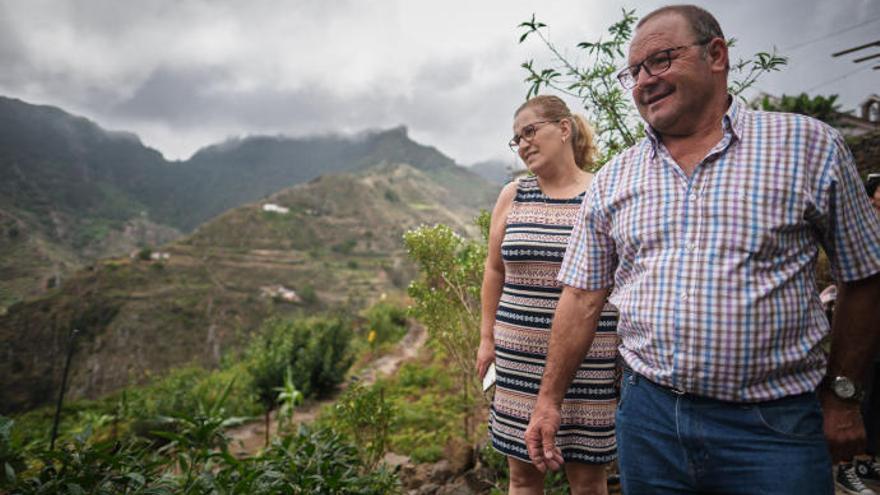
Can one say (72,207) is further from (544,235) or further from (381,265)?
(544,235)

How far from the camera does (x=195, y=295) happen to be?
38.3 metres

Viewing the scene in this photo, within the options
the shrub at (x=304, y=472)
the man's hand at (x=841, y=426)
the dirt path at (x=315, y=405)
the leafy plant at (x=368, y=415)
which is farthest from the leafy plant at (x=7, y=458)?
the man's hand at (x=841, y=426)

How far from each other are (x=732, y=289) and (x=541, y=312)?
0.70 metres

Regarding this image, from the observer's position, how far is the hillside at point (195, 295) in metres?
29.7

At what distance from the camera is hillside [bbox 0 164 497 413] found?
2969 cm

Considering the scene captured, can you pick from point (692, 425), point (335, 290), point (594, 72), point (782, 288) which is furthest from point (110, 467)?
point (335, 290)

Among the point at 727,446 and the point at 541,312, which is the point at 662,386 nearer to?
the point at 727,446

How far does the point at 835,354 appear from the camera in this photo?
41.2 inches

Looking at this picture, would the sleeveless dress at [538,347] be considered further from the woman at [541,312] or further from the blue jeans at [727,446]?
the blue jeans at [727,446]

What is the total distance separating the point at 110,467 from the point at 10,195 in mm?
60690

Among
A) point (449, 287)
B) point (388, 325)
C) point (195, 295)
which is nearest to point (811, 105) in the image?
point (388, 325)

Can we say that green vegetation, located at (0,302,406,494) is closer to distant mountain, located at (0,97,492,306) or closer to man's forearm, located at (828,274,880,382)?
distant mountain, located at (0,97,492,306)

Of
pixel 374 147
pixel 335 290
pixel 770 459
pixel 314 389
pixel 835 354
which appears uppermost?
pixel 374 147

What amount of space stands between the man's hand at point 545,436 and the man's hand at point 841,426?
62cm
